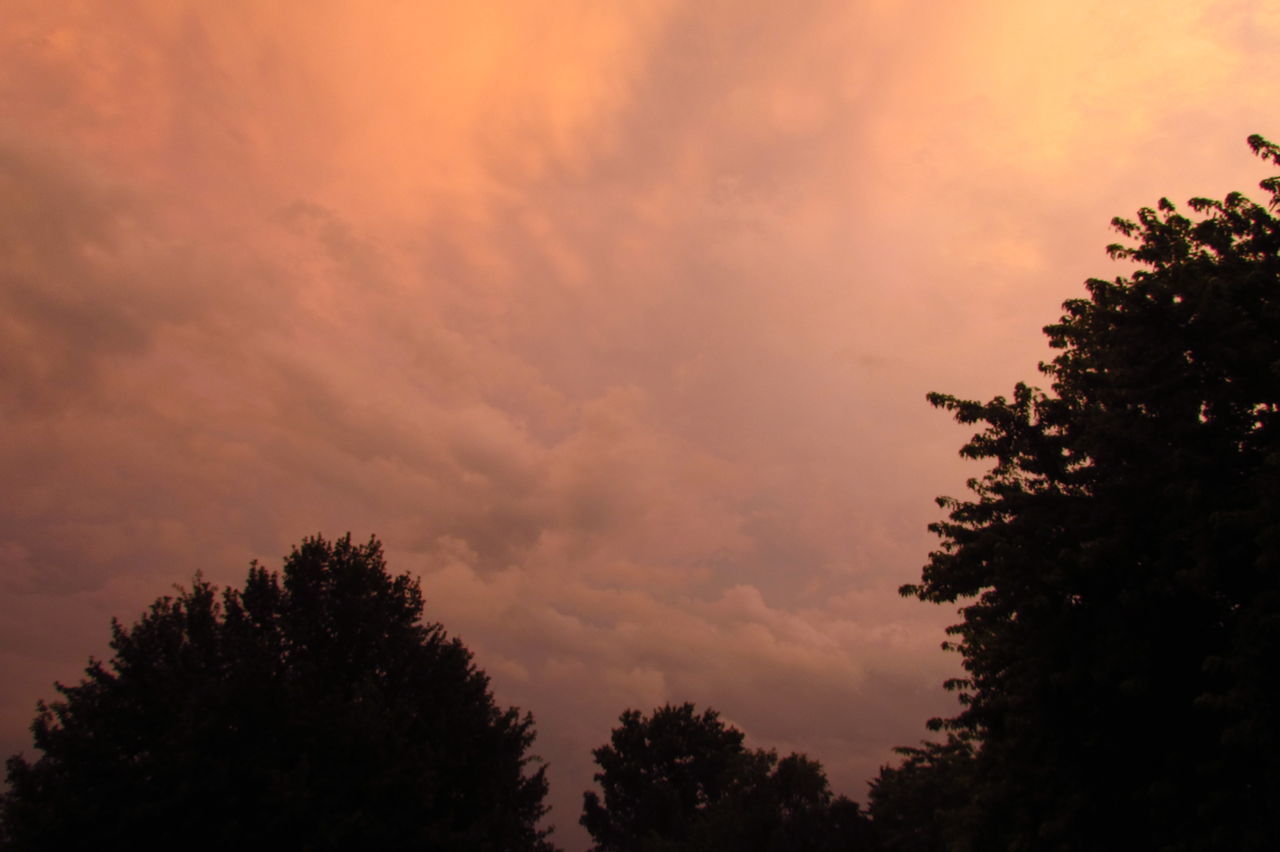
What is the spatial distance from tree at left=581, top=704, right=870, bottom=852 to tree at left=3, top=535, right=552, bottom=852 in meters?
43.9

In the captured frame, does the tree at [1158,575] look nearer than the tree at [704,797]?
Yes

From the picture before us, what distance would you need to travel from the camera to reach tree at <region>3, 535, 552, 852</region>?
22031 mm

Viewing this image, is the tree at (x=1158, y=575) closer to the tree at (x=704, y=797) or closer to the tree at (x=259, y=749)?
the tree at (x=259, y=749)

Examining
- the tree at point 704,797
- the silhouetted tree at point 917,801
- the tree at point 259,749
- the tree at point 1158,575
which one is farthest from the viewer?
the tree at point 704,797

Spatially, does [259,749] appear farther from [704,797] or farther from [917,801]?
[704,797]

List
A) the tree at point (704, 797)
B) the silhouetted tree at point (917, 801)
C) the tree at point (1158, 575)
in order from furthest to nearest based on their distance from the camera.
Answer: the tree at point (704, 797) < the silhouetted tree at point (917, 801) < the tree at point (1158, 575)

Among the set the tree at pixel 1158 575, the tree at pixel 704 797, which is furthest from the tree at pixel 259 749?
the tree at pixel 704 797

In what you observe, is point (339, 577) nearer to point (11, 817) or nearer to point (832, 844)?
point (11, 817)

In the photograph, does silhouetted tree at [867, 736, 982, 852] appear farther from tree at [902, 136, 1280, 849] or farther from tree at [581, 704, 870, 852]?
tree at [902, 136, 1280, 849]

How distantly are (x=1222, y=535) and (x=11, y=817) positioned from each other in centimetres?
2875

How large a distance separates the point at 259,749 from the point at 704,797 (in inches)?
2859

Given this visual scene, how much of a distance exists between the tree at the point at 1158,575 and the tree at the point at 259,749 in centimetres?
1722

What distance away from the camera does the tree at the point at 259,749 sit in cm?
2203

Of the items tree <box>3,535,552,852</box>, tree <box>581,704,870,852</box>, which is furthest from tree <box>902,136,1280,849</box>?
tree <box>581,704,870,852</box>
